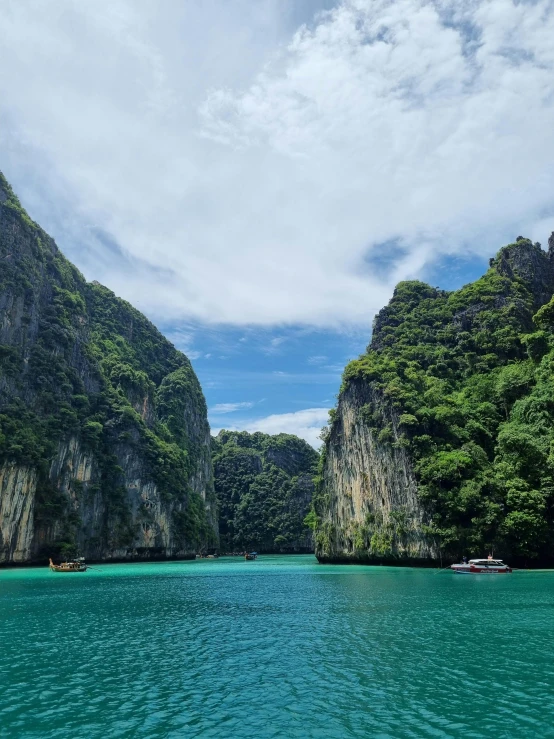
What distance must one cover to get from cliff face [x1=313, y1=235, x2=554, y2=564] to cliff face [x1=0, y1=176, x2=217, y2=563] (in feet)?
93.0

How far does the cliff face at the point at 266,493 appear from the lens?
12838cm

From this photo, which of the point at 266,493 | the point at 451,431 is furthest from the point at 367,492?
the point at 266,493

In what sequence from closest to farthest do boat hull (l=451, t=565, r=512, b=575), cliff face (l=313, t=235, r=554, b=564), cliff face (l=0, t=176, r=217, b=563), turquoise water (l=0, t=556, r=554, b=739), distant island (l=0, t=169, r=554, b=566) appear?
turquoise water (l=0, t=556, r=554, b=739), boat hull (l=451, t=565, r=512, b=575), cliff face (l=313, t=235, r=554, b=564), distant island (l=0, t=169, r=554, b=566), cliff face (l=0, t=176, r=217, b=563)

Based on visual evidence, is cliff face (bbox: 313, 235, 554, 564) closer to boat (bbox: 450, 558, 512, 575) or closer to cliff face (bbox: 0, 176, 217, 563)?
boat (bbox: 450, 558, 512, 575)

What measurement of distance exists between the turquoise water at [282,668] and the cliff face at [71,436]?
3768cm

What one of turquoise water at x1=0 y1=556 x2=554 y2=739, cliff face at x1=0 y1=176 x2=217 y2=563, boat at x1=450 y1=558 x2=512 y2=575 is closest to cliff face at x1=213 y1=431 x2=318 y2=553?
cliff face at x1=0 y1=176 x2=217 y2=563

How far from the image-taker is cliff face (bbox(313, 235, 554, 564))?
148ft

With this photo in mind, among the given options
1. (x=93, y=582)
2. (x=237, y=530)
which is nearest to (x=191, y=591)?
(x=93, y=582)

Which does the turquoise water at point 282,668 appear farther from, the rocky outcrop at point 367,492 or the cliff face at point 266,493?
the cliff face at point 266,493

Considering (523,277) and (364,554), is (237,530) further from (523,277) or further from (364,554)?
(523,277)

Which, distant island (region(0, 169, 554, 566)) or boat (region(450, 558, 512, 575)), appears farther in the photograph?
distant island (region(0, 169, 554, 566))

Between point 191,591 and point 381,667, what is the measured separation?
74.4ft

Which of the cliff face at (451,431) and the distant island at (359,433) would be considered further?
the distant island at (359,433)

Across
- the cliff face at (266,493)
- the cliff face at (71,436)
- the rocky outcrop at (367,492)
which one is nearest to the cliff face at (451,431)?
the rocky outcrop at (367,492)
